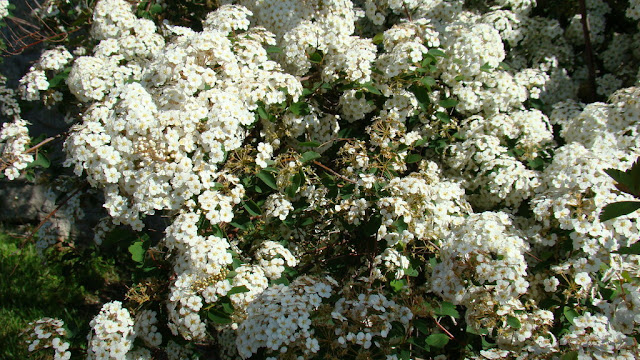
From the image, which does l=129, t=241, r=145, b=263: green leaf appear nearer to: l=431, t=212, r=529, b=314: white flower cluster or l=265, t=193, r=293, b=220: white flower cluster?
l=265, t=193, r=293, b=220: white flower cluster

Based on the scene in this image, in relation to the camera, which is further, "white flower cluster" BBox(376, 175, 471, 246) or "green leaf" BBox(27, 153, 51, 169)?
"green leaf" BBox(27, 153, 51, 169)

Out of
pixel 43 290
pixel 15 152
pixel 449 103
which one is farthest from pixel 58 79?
pixel 449 103

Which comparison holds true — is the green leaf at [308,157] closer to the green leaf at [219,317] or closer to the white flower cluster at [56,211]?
the green leaf at [219,317]

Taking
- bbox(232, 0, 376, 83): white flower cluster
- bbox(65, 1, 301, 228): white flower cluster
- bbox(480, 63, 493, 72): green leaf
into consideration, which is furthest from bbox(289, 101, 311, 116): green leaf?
bbox(480, 63, 493, 72): green leaf

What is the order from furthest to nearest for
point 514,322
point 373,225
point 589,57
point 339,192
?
point 589,57 → point 339,192 → point 373,225 → point 514,322

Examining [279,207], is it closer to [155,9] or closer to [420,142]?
[420,142]

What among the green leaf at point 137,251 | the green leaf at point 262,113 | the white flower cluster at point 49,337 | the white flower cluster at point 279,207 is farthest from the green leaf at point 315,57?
the white flower cluster at point 49,337

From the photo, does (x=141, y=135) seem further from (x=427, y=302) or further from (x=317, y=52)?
(x=427, y=302)
